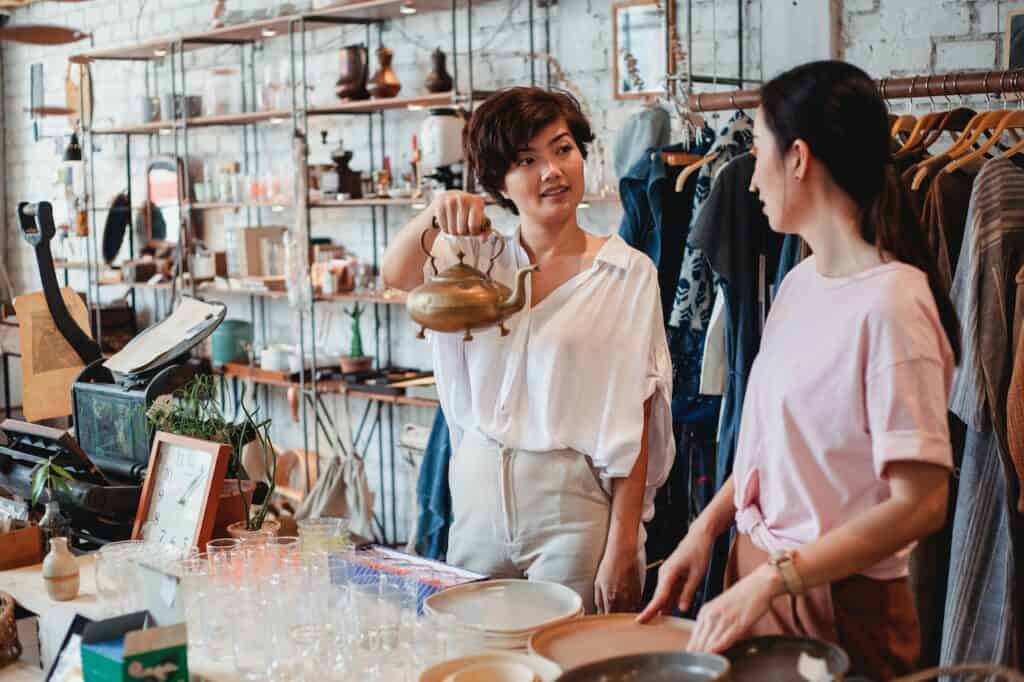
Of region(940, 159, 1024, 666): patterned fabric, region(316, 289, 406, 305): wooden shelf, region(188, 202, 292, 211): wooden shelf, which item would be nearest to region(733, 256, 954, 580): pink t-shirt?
region(940, 159, 1024, 666): patterned fabric

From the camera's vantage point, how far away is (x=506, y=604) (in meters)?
2.03

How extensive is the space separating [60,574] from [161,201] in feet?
17.8

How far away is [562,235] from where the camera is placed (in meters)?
2.56

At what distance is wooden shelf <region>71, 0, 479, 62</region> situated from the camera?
5520mm

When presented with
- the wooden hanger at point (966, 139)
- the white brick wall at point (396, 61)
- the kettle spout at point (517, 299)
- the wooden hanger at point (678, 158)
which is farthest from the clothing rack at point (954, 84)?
the kettle spout at point (517, 299)

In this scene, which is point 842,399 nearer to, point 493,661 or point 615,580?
point 493,661

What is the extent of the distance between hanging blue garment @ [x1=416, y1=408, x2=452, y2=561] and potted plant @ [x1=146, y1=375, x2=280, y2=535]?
0.61 meters

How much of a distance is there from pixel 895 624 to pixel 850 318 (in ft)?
1.46

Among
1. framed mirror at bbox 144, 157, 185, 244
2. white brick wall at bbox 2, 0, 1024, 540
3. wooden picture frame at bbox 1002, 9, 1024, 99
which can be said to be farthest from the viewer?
framed mirror at bbox 144, 157, 185, 244

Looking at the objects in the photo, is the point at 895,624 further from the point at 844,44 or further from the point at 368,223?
the point at 368,223

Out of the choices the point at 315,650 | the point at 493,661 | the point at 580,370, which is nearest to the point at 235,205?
the point at 580,370

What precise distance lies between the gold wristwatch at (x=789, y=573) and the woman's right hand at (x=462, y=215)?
2.99 feet

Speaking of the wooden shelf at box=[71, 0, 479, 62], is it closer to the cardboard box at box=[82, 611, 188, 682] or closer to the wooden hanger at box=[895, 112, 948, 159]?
the wooden hanger at box=[895, 112, 948, 159]

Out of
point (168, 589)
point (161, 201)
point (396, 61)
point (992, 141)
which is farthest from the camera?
point (161, 201)
